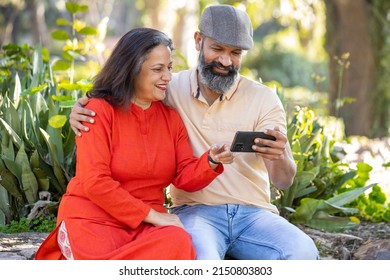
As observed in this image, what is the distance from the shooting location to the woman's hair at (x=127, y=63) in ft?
13.4

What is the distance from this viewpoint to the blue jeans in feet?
13.1

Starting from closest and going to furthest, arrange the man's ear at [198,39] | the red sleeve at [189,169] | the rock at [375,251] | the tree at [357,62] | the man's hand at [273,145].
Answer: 1. the man's hand at [273,145]
2. the red sleeve at [189,169]
3. the man's ear at [198,39]
4. the rock at [375,251]
5. the tree at [357,62]

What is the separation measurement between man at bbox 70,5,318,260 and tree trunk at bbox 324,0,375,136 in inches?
340

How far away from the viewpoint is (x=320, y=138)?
628 centimetres

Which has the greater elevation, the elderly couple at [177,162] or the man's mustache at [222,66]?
the man's mustache at [222,66]

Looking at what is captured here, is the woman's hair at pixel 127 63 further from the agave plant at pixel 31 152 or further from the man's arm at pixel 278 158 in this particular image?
the agave plant at pixel 31 152

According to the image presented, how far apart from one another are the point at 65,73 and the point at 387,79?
7144mm

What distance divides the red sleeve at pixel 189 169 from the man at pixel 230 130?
0.14 metres

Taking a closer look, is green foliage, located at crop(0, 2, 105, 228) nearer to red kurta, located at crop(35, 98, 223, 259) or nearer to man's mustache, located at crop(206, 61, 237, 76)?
red kurta, located at crop(35, 98, 223, 259)

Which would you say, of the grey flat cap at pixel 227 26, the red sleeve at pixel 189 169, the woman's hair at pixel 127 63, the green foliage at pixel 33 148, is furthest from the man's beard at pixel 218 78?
the green foliage at pixel 33 148

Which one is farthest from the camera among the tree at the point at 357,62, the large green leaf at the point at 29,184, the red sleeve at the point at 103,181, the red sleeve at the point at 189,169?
the tree at the point at 357,62

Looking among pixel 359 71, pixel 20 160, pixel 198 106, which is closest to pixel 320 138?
pixel 198 106

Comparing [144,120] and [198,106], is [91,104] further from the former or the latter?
[198,106]

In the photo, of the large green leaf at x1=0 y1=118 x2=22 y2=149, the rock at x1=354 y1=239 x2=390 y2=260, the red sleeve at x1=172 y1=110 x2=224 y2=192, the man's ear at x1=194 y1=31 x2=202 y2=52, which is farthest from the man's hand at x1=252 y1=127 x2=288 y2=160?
the large green leaf at x1=0 y1=118 x2=22 y2=149
